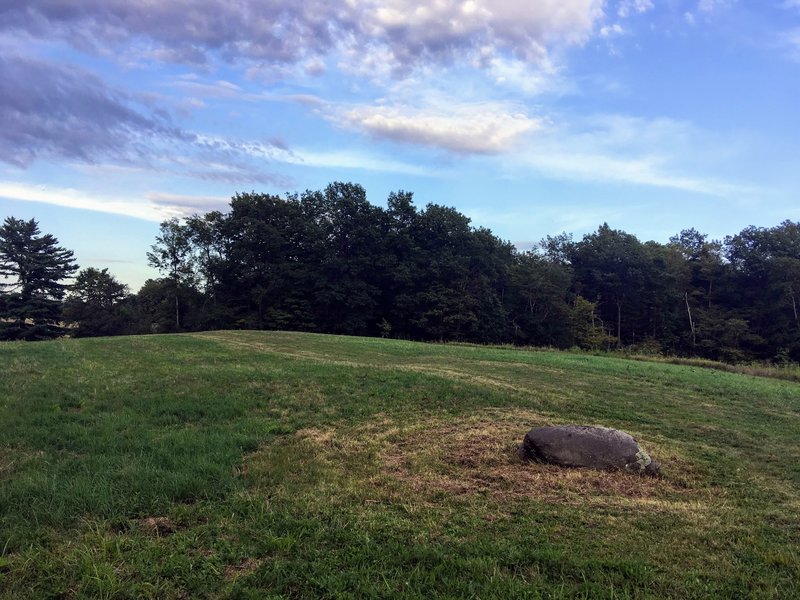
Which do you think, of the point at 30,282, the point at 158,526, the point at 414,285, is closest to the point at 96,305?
the point at 30,282

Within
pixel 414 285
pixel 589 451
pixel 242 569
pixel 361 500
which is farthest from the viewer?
pixel 414 285

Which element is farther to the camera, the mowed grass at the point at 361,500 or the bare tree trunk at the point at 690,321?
the bare tree trunk at the point at 690,321

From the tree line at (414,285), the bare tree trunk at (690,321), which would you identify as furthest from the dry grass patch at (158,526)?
the bare tree trunk at (690,321)

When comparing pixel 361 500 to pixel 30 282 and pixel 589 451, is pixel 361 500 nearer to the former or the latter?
pixel 589 451

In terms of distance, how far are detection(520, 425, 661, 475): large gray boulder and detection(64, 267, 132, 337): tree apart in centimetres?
6549

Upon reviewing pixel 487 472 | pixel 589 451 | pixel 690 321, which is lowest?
pixel 487 472

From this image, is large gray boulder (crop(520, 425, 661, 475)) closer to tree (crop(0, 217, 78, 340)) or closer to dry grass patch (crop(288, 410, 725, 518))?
dry grass patch (crop(288, 410, 725, 518))

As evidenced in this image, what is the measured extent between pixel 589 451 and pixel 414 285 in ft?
151

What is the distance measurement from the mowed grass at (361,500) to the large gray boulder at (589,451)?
0.81 feet

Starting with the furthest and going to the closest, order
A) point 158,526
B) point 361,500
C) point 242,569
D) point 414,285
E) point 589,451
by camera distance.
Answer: point 414,285, point 589,451, point 361,500, point 158,526, point 242,569

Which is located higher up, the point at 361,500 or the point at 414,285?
the point at 414,285

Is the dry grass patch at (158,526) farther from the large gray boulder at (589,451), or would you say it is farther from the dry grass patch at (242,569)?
the large gray boulder at (589,451)

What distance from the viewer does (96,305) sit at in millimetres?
64438

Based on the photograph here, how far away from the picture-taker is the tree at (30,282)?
57281mm
